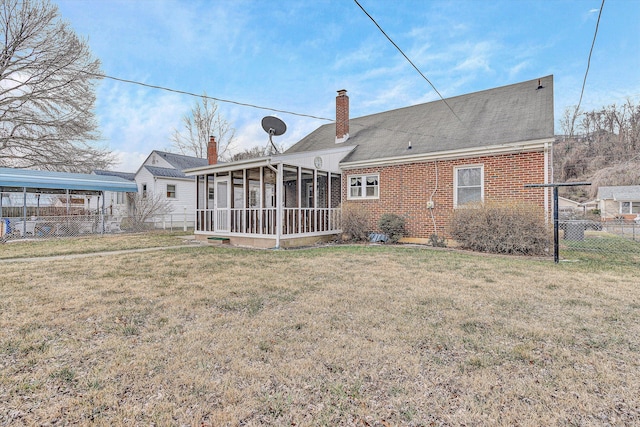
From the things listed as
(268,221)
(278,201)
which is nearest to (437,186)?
(278,201)

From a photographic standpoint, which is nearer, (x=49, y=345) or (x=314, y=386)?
(x=314, y=386)

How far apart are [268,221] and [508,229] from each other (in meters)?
7.34

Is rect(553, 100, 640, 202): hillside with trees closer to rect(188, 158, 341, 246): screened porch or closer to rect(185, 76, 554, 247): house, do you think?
rect(185, 76, 554, 247): house

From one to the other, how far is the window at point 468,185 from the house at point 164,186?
16.2 m

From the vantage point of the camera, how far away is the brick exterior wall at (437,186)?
937 centimetres

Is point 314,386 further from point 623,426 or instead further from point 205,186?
point 205,186

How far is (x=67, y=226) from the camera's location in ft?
48.6

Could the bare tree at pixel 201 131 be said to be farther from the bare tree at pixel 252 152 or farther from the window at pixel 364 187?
the window at pixel 364 187

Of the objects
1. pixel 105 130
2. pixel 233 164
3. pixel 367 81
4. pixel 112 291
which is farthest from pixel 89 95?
pixel 112 291

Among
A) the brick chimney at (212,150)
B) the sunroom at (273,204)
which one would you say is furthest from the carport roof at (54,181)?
the sunroom at (273,204)

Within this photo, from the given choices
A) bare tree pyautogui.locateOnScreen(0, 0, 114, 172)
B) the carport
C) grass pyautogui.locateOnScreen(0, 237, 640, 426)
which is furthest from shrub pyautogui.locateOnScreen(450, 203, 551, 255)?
bare tree pyautogui.locateOnScreen(0, 0, 114, 172)

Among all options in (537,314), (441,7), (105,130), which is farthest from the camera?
(105,130)

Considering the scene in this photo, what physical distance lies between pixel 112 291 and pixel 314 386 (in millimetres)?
4268

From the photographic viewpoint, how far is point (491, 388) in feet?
7.79
